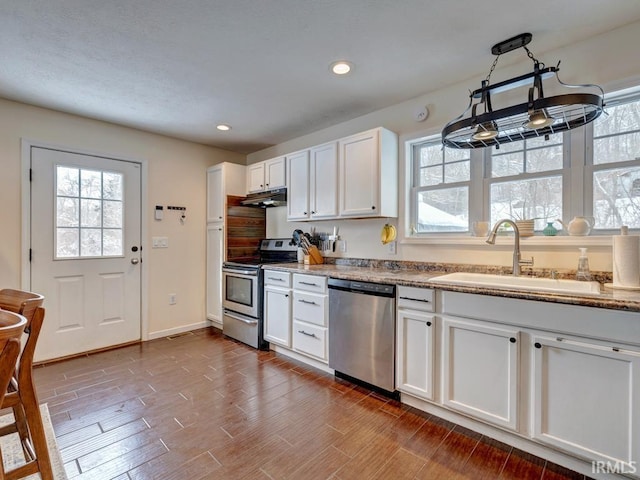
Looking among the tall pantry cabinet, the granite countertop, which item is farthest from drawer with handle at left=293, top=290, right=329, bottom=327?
the tall pantry cabinet

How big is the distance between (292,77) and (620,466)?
117 inches

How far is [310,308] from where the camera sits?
2.84 meters

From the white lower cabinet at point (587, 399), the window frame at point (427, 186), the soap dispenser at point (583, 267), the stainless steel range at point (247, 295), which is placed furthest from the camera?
the stainless steel range at point (247, 295)

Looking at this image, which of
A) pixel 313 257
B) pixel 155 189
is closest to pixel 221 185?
pixel 155 189

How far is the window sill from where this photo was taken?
1965 mm

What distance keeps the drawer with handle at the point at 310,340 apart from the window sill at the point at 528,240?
1.13m

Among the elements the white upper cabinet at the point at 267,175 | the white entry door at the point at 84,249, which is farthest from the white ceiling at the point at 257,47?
the white upper cabinet at the point at 267,175

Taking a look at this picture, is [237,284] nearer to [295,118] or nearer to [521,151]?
[295,118]

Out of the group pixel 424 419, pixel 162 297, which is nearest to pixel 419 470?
pixel 424 419

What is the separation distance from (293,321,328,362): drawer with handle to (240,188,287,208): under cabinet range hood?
1.49 metres

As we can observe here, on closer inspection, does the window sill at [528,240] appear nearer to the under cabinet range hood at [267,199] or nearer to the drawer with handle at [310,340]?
the drawer with handle at [310,340]

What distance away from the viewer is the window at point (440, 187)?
2.66m

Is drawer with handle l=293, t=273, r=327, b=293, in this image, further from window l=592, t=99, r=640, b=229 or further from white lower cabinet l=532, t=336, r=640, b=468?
window l=592, t=99, r=640, b=229

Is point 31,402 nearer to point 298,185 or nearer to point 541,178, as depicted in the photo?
point 298,185
